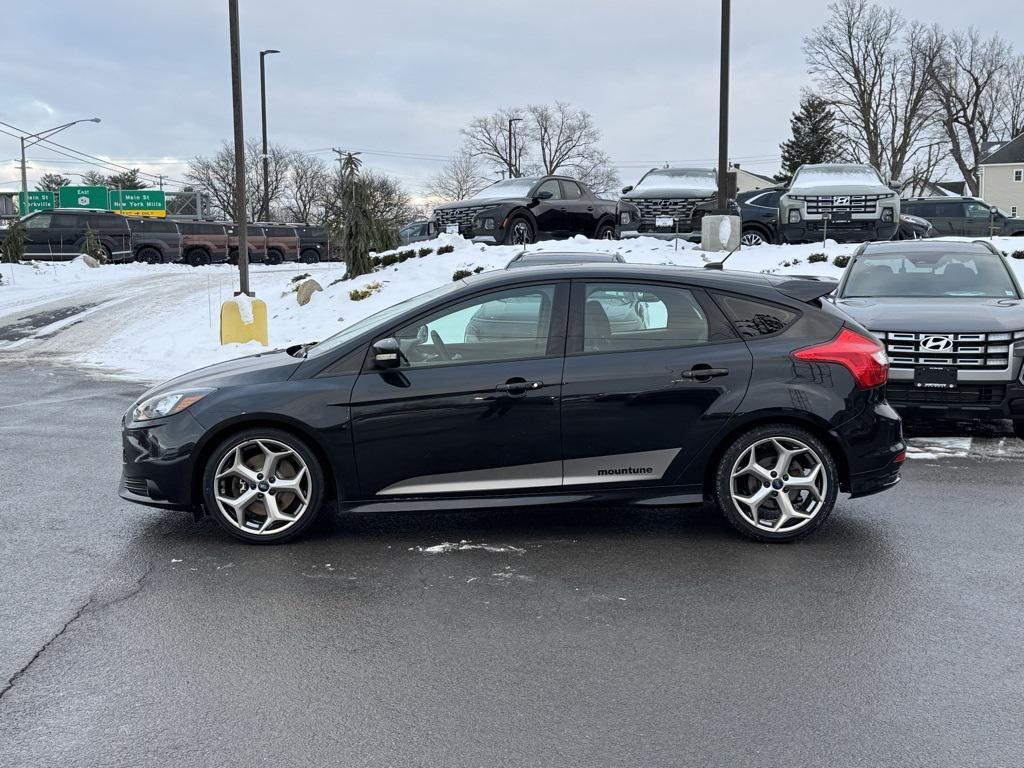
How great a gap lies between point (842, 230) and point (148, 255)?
27685mm

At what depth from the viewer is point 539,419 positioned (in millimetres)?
5508

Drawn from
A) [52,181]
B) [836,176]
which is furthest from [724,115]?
[52,181]

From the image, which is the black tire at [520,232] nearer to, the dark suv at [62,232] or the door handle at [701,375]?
the door handle at [701,375]

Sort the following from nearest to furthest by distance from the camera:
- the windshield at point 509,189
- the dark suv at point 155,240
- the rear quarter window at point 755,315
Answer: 1. the rear quarter window at point 755,315
2. the windshield at point 509,189
3. the dark suv at point 155,240

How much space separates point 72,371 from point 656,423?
34.5ft

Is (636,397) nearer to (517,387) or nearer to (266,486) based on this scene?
(517,387)

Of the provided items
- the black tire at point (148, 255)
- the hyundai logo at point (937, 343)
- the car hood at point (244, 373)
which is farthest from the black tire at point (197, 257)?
the car hood at point (244, 373)

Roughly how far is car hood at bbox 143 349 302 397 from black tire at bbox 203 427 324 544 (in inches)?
11.9

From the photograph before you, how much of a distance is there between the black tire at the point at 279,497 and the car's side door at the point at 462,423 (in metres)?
0.26

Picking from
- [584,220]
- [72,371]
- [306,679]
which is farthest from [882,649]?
[584,220]

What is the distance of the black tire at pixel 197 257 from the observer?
1555 inches

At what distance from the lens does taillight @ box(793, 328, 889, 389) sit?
18.5 ft

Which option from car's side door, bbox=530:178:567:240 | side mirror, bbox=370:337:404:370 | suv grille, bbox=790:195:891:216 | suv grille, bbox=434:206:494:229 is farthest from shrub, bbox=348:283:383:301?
side mirror, bbox=370:337:404:370

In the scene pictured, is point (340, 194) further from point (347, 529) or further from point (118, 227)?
point (118, 227)
